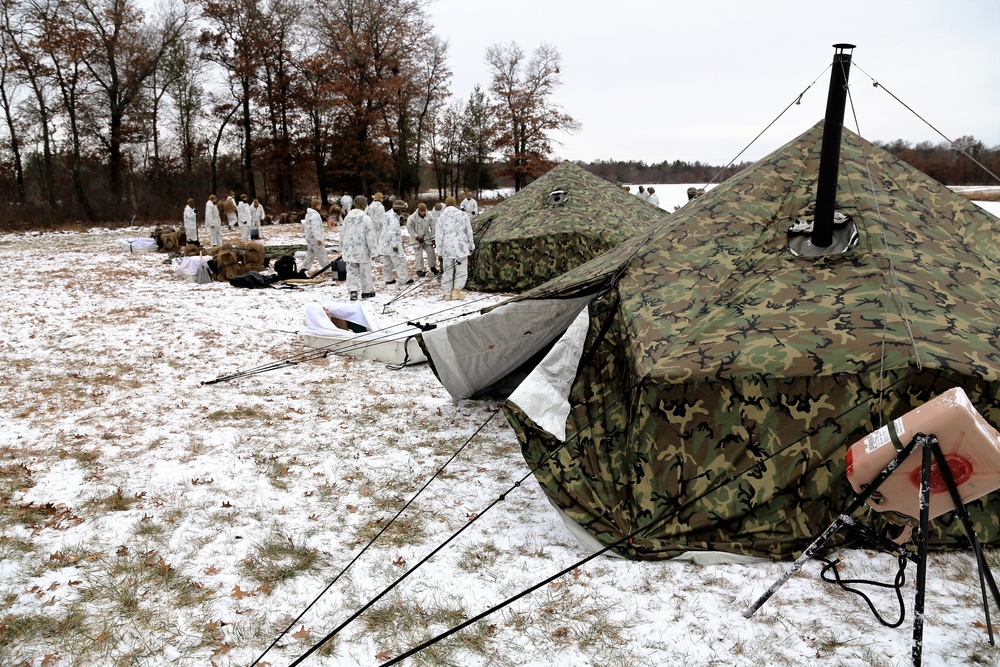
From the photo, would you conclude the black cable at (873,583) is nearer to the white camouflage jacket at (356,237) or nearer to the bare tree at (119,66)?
the white camouflage jacket at (356,237)

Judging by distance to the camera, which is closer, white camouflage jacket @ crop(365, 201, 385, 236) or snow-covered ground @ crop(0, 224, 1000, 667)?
snow-covered ground @ crop(0, 224, 1000, 667)

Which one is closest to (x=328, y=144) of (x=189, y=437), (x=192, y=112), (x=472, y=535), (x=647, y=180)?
(x=192, y=112)

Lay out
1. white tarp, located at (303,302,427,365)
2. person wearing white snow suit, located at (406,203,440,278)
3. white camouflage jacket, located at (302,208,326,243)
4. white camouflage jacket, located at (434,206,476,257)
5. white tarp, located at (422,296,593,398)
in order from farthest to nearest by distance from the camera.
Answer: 1. person wearing white snow suit, located at (406,203,440,278)
2. white camouflage jacket, located at (302,208,326,243)
3. white camouflage jacket, located at (434,206,476,257)
4. white tarp, located at (303,302,427,365)
5. white tarp, located at (422,296,593,398)

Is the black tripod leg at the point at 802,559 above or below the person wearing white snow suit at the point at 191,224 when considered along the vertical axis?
below

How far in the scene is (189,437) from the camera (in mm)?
5719

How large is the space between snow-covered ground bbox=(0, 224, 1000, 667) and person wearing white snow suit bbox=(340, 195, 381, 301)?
491 centimetres

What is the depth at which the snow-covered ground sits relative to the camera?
10.3ft

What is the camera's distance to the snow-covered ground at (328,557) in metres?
3.13

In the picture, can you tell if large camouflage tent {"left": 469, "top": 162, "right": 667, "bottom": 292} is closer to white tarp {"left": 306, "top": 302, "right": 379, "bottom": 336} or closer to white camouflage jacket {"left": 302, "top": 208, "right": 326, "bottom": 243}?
white camouflage jacket {"left": 302, "top": 208, "right": 326, "bottom": 243}

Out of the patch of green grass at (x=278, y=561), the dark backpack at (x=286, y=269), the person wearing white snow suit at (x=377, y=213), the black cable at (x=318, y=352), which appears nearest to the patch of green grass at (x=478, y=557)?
the patch of green grass at (x=278, y=561)

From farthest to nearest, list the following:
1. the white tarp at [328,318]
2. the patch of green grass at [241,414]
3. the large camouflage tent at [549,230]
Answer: the large camouflage tent at [549,230] → the white tarp at [328,318] → the patch of green grass at [241,414]

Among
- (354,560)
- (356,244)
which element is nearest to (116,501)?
(354,560)

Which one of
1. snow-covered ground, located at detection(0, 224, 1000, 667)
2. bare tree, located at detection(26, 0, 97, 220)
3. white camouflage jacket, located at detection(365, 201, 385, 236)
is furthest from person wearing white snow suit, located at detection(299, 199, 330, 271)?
bare tree, located at detection(26, 0, 97, 220)

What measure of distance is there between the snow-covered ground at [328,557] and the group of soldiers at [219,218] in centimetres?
1132
